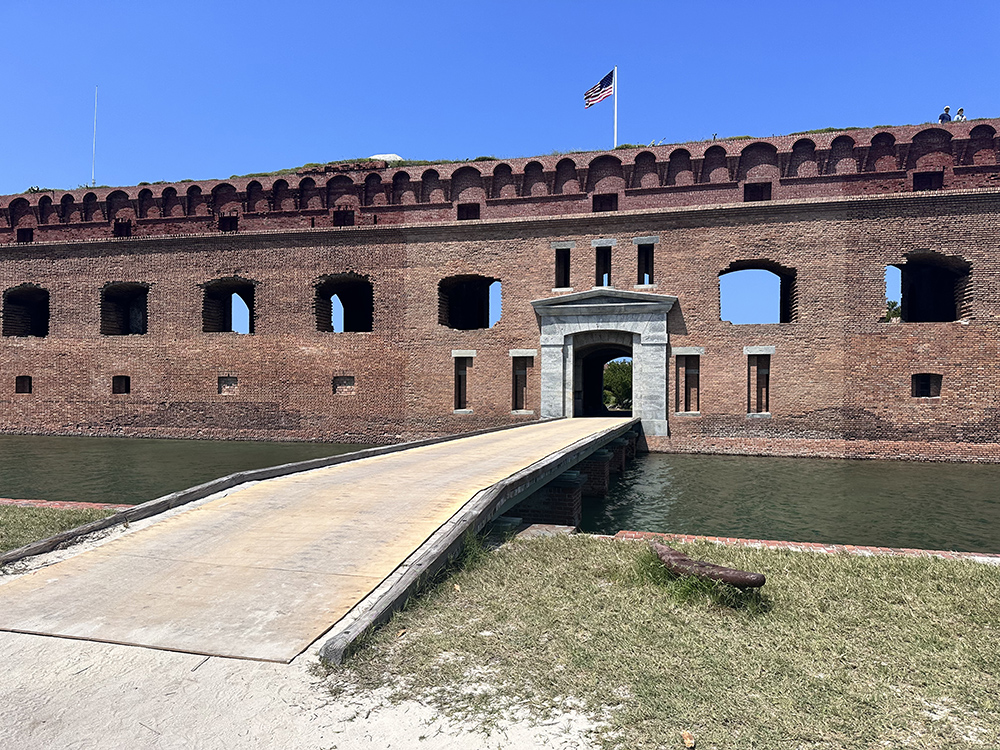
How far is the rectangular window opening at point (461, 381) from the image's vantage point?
65.6 feet

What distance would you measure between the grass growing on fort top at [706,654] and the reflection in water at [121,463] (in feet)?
28.1

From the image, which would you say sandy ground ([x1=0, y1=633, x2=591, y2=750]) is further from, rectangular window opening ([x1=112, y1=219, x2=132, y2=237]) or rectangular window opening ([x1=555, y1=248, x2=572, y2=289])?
rectangular window opening ([x1=112, y1=219, x2=132, y2=237])

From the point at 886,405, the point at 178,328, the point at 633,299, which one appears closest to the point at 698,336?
the point at 633,299

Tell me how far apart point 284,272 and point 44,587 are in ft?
60.6

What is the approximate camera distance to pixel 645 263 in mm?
19125

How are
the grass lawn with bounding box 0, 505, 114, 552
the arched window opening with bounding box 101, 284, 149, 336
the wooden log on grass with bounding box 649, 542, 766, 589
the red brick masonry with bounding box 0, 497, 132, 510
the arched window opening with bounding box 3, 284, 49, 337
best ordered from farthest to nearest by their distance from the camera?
the arched window opening with bounding box 3, 284, 49, 337 → the arched window opening with bounding box 101, 284, 149, 336 → the red brick masonry with bounding box 0, 497, 132, 510 → the grass lawn with bounding box 0, 505, 114, 552 → the wooden log on grass with bounding box 649, 542, 766, 589

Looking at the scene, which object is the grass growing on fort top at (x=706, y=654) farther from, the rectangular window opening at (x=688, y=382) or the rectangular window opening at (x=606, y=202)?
the rectangular window opening at (x=606, y=202)

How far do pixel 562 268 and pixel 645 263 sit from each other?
269cm

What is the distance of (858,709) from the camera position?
2.93 meters

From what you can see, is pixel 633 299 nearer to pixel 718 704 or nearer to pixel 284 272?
pixel 284 272

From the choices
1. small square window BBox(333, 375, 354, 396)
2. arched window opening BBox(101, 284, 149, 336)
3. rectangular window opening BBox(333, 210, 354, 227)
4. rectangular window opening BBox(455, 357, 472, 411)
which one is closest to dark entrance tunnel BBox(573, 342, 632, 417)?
rectangular window opening BBox(455, 357, 472, 411)

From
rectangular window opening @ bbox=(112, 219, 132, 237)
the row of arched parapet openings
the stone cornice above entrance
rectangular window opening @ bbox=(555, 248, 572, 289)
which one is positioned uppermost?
the row of arched parapet openings

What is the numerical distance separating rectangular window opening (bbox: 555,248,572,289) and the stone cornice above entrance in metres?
0.72

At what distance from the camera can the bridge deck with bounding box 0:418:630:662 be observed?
3502mm
